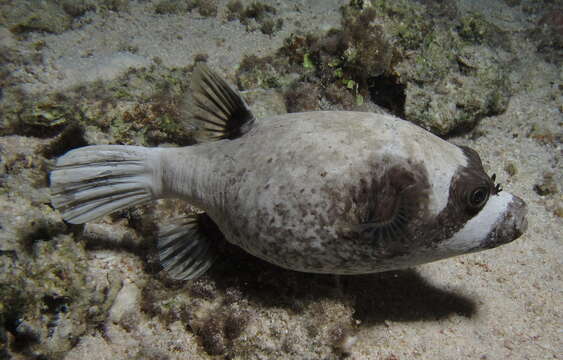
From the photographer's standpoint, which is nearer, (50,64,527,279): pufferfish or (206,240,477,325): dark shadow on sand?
(50,64,527,279): pufferfish

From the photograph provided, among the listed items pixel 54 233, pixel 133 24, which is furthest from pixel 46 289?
pixel 133 24

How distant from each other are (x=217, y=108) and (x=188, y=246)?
4.41 ft

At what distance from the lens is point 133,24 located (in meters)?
7.64

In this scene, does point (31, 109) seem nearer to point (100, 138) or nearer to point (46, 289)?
point (100, 138)

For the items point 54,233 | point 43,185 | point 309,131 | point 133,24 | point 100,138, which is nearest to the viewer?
point 309,131

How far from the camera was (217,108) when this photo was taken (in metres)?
3.15

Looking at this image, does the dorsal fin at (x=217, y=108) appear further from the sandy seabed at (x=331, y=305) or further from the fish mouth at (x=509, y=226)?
the fish mouth at (x=509, y=226)

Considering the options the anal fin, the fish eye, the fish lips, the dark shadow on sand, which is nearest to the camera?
the fish eye

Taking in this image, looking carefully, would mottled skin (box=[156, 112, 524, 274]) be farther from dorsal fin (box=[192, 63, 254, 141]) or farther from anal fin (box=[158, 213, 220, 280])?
anal fin (box=[158, 213, 220, 280])

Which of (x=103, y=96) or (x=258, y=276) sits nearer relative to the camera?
(x=258, y=276)

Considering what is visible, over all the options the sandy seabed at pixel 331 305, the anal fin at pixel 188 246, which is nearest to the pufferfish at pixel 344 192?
the anal fin at pixel 188 246

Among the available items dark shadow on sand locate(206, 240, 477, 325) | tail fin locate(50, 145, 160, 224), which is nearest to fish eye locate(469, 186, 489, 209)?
dark shadow on sand locate(206, 240, 477, 325)

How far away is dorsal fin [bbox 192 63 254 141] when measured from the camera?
307 centimetres

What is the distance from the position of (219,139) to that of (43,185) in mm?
1836
